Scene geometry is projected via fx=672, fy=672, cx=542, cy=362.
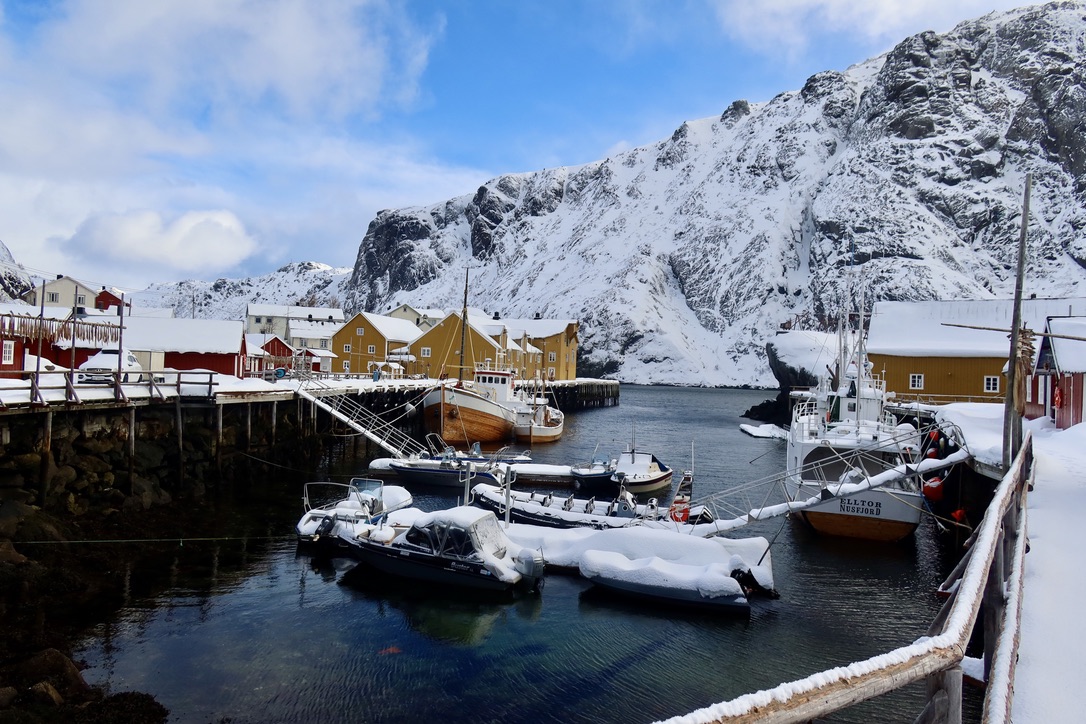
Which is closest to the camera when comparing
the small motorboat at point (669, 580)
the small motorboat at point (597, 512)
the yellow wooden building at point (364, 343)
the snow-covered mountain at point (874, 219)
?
the small motorboat at point (669, 580)

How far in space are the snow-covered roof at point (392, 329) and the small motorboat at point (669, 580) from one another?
60.8m

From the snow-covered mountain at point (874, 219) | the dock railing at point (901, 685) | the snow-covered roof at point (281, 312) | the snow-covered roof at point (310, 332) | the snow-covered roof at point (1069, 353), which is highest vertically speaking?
the snow-covered mountain at point (874, 219)

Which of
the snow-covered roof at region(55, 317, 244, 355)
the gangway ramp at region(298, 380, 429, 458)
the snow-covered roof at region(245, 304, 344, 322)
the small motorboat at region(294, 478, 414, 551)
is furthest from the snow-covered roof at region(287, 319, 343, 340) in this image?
the small motorboat at region(294, 478, 414, 551)

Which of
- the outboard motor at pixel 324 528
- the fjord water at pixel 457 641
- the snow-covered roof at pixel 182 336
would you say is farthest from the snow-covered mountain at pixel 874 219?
the outboard motor at pixel 324 528

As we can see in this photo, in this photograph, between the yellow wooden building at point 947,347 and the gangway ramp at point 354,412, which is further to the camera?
the yellow wooden building at point 947,347

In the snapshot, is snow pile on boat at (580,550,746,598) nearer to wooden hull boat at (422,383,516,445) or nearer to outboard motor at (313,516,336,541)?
outboard motor at (313,516,336,541)

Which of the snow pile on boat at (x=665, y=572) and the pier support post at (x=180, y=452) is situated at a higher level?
the pier support post at (x=180, y=452)

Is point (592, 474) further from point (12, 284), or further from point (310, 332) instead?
point (12, 284)

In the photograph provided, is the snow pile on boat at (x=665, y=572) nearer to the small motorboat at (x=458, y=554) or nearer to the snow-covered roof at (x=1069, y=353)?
the small motorboat at (x=458, y=554)

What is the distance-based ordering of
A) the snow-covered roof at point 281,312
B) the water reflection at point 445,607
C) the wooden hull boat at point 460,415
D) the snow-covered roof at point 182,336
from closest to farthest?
1. the water reflection at point 445,607
2. the snow-covered roof at point 182,336
3. the wooden hull boat at point 460,415
4. the snow-covered roof at point 281,312

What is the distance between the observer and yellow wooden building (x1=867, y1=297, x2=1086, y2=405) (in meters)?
48.2

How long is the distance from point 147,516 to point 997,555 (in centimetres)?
2293

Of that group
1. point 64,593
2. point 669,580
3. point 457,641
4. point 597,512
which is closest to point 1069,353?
point 597,512

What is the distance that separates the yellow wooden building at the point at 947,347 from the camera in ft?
158
